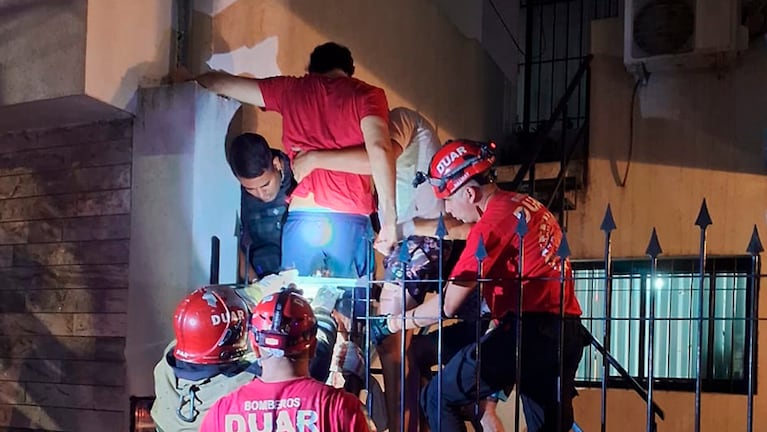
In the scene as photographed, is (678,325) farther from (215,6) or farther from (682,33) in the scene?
(215,6)

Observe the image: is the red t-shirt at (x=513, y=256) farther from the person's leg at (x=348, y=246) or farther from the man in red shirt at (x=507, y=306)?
the person's leg at (x=348, y=246)

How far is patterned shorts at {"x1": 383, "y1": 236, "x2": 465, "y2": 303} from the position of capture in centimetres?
396

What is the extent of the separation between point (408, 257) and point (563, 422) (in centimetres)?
112

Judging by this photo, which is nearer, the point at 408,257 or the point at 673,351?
the point at 408,257

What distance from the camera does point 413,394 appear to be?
446 centimetres

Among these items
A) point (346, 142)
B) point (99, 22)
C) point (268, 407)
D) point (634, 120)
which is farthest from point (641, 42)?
point (268, 407)

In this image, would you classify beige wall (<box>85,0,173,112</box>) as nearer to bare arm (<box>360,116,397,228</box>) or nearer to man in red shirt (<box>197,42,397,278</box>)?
Result: man in red shirt (<box>197,42,397,278</box>)

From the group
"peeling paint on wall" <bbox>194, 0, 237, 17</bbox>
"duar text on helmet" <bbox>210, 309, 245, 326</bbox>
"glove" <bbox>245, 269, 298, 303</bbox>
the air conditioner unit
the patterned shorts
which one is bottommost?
"duar text on helmet" <bbox>210, 309, 245, 326</bbox>

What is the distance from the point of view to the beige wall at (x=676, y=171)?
635 cm

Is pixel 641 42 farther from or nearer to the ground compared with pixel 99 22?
farther from the ground

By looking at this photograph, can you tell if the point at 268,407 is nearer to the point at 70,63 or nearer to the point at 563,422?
the point at 563,422

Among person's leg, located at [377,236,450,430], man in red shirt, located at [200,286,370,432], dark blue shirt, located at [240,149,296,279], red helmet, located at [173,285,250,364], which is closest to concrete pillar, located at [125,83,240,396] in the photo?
dark blue shirt, located at [240,149,296,279]

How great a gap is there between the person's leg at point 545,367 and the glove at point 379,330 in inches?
32.6

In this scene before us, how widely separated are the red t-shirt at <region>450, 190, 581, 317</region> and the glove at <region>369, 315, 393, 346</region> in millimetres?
694
